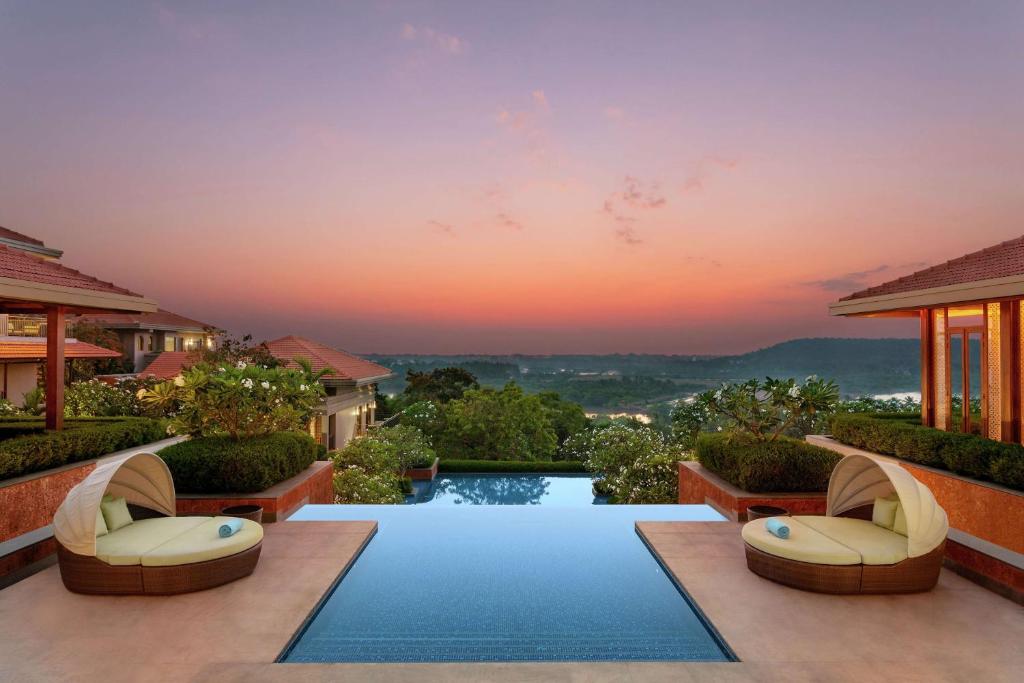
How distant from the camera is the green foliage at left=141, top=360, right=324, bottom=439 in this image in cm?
735

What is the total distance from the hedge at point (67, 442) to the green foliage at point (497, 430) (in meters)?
9.87

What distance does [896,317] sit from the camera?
976 centimetres

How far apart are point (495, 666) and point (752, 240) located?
1306cm

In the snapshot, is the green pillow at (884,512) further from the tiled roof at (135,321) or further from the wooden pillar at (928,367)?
the tiled roof at (135,321)

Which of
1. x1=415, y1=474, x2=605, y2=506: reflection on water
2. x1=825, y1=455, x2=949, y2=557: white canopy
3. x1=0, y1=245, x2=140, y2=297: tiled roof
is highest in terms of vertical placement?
x1=0, y1=245, x2=140, y2=297: tiled roof

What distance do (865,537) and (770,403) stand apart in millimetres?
3133

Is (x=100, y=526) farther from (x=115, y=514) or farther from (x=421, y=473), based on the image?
(x=421, y=473)

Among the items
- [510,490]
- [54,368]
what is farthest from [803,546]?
[510,490]

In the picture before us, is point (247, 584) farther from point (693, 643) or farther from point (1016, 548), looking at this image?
point (1016, 548)

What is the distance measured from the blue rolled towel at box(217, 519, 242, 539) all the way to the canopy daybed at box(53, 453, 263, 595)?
0.03 m

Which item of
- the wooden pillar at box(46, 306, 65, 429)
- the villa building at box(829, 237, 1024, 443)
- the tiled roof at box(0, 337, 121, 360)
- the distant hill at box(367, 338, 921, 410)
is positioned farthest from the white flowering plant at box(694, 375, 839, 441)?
the tiled roof at box(0, 337, 121, 360)

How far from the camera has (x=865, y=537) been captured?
4621 mm

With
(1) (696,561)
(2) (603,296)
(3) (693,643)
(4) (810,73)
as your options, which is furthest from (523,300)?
(3) (693,643)

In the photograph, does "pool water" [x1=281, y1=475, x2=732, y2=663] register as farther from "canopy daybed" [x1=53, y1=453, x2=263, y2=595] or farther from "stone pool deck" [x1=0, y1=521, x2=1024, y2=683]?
"canopy daybed" [x1=53, y1=453, x2=263, y2=595]
